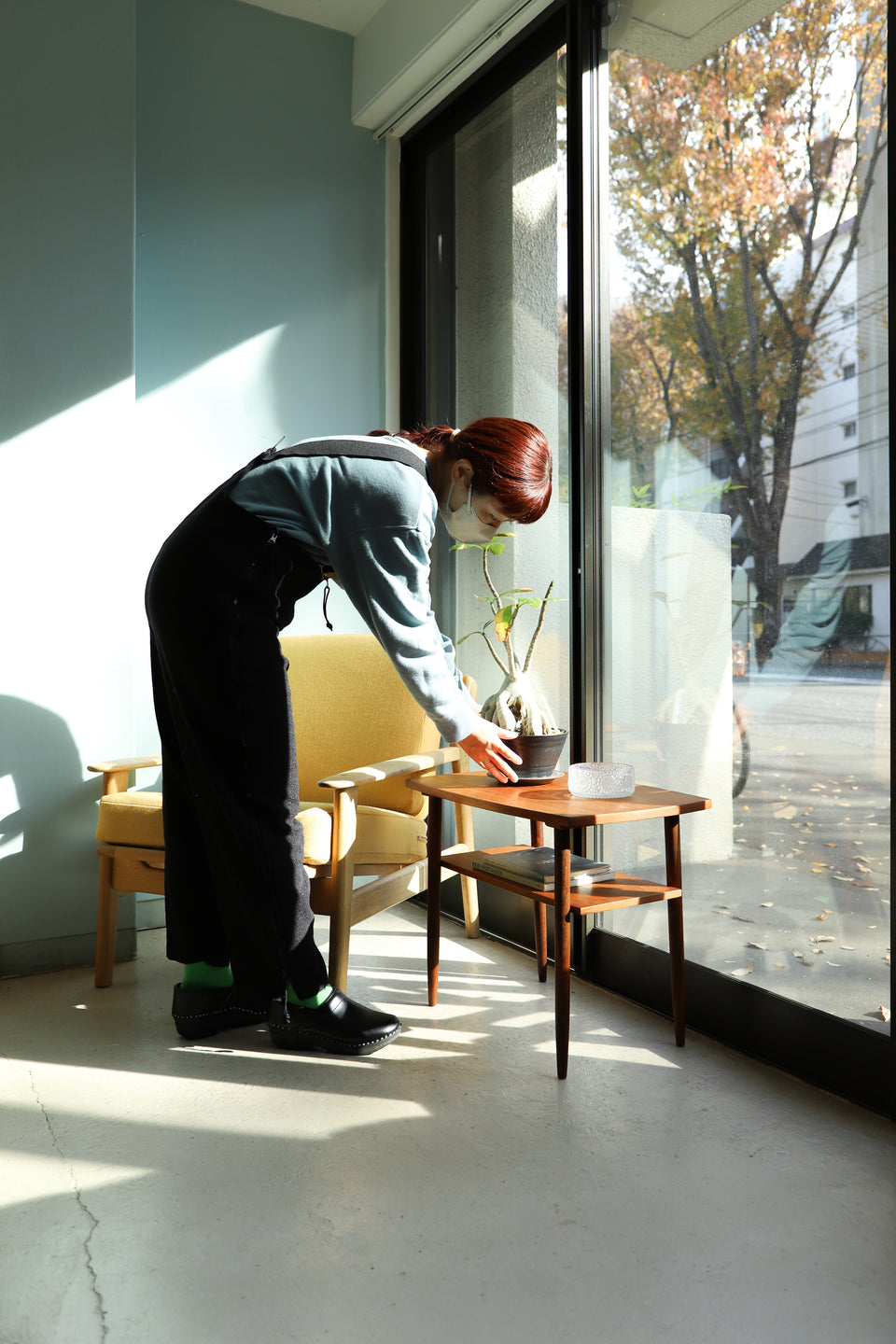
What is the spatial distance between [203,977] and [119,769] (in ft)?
2.03

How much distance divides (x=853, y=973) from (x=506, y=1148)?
71cm

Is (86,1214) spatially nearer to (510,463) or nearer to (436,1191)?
(436,1191)

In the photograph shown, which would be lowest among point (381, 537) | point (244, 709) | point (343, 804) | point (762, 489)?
point (343, 804)

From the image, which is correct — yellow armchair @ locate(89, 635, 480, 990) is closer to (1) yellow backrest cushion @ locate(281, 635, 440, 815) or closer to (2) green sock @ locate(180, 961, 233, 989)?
(1) yellow backrest cushion @ locate(281, 635, 440, 815)

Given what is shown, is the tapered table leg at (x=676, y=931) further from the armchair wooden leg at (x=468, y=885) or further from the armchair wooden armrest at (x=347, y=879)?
the armchair wooden leg at (x=468, y=885)

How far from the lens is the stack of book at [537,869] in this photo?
2027 mm

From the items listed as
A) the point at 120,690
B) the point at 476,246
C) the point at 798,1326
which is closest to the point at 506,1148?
the point at 798,1326

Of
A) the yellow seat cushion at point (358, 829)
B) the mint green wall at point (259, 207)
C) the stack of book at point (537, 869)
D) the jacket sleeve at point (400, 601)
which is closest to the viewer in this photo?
the jacket sleeve at point (400, 601)

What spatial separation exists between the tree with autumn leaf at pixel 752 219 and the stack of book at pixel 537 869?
571 millimetres

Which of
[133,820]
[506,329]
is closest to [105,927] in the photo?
[133,820]

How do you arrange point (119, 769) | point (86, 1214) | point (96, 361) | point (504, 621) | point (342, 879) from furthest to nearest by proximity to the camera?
point (96, 361) < point (119, 769) < point (504, 621) < point (342, 879) < point (86, 1214)

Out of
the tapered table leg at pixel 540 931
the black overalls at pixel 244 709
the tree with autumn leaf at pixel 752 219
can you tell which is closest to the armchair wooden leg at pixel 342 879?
the black overalls at pixel 244 709

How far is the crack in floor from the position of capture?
1.24m

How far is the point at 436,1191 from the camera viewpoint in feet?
4.98
